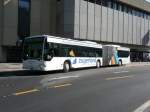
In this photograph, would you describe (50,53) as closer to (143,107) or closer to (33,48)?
(33,48)

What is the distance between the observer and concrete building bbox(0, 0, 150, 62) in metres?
43.9

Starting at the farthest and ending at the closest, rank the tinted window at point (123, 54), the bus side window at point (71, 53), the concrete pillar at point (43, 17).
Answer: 1. the concrete pillar at point (43, 17)
2. the tinted window at point (123, 54)
3. the bus side window at point (71, 53)

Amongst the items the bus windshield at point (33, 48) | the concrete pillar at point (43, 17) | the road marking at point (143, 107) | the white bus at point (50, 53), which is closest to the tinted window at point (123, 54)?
the concrete pillar at point (43, 17)

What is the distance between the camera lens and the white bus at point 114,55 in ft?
127

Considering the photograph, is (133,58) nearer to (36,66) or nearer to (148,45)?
(148,45)

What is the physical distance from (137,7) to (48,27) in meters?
25.7

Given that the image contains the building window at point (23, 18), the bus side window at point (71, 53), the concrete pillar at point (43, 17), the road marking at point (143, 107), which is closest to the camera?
the road marking at point (143, 107)

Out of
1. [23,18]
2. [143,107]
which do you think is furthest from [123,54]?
[143,107]

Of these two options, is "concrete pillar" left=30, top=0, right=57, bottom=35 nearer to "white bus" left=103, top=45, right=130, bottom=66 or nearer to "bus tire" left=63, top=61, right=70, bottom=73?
"white bus" left=103, top=45, right=130, bottom=66

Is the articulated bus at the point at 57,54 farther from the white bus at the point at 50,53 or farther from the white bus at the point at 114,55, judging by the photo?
the white bus at the point at 114,55

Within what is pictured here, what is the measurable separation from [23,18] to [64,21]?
599 cm

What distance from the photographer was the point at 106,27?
187 feet

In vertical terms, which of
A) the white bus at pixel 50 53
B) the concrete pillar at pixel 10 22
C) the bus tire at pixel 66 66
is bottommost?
the bus tire at pixel 66 66

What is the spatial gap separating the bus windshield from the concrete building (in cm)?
1831
